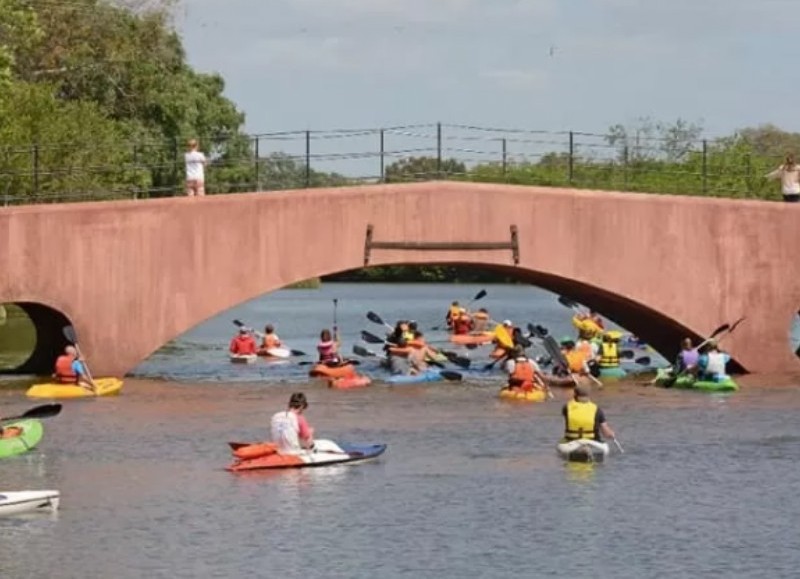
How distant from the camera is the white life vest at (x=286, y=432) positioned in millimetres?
29750

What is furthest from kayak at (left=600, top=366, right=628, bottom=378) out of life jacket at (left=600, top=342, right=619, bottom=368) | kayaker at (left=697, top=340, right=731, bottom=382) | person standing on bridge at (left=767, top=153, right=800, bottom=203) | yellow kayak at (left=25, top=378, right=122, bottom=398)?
yellow kayak at (left=25, top=378, right=122, bottom=398)

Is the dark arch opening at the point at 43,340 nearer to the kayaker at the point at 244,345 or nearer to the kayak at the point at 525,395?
the kayaker at the point at 244,345

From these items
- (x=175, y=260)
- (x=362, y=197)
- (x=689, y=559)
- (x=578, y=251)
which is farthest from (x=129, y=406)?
(x=689, y=559)

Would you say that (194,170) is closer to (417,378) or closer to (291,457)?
(417,378)

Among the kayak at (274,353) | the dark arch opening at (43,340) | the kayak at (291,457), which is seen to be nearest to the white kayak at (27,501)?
the kayak at (291,457)

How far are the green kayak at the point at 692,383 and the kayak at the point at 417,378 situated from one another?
15.7ft

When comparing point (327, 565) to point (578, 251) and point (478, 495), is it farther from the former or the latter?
point (578, 251)

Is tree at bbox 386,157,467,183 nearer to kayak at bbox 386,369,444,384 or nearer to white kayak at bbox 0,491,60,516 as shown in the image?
kayak at bbox 386,369,444,384

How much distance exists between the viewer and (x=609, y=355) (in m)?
47.2

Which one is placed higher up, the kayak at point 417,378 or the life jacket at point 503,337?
the life jacket at point 503,337

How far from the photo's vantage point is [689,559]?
24.2 metres

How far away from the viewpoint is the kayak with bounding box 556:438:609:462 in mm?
30734

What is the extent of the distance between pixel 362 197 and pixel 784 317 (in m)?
9.27

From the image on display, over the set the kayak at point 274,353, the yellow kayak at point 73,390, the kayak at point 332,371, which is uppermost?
the yellow kayak at point 73,390
